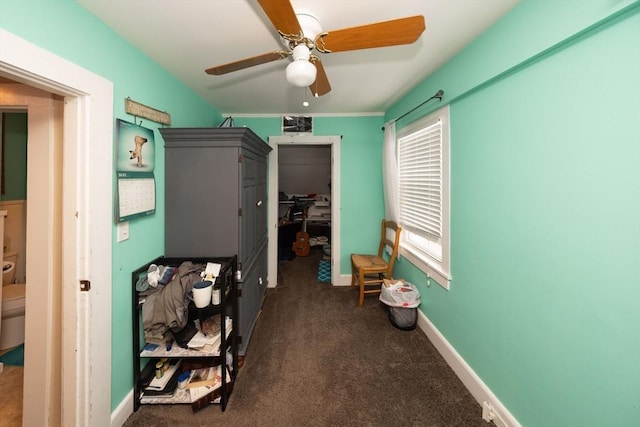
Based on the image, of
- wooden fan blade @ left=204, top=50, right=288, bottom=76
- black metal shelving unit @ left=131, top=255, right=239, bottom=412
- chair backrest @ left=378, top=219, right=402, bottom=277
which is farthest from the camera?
chair backrest @ left=378, top=219, right=402, bottom=277

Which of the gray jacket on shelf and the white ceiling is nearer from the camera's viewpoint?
the white ceiling

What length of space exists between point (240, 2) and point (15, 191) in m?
2.87

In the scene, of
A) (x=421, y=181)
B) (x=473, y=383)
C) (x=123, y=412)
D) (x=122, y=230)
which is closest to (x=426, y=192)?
(x=421, y=181)

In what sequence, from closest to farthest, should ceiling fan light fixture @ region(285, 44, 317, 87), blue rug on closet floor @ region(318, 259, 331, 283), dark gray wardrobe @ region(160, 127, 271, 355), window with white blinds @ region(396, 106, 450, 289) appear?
ceiling fan light fixture @ region(285, 44, 317, 87) < dark gray wardrobe @ region(160, 127, 271, 355) < window with white blinds @ region(396, 106, 450, 289) < blue rug on closet floor @ region(318, 259, 331, 283)

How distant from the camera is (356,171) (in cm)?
319

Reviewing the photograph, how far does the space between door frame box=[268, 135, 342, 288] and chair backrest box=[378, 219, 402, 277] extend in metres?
0.60

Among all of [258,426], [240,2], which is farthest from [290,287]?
[240,2]

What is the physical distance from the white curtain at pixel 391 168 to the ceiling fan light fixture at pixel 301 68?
5.82 ft

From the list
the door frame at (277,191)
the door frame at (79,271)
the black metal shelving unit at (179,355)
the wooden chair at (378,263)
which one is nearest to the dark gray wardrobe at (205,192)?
the black metal shelving unit at (179,355)

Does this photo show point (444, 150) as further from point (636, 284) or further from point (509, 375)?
point (509, 375)

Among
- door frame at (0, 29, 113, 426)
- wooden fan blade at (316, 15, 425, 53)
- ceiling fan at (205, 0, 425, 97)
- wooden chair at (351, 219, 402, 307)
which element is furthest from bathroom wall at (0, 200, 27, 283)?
wooden chair at (351, 219, 402, 307)

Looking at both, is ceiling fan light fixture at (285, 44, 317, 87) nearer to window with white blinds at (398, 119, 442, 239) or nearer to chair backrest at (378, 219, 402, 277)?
window with white blinds at (398, 119, 442, 239)

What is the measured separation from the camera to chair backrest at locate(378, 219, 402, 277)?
268 cm

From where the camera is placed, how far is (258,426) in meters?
1.38
